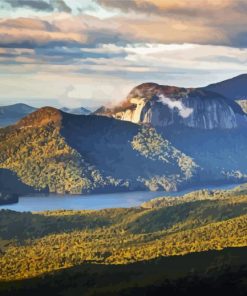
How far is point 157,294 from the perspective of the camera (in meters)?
179

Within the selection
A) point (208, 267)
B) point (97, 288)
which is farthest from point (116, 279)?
point (208, 267)

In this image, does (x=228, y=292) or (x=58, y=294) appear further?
(x=58, y=294)

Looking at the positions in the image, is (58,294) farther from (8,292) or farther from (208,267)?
(208,267)

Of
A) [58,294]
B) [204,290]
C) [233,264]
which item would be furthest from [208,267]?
[58,294]

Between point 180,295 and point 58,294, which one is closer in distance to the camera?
point 180,295

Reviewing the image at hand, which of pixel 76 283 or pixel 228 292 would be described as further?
pixel 76 283

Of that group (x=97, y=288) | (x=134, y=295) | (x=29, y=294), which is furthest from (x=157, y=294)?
(x=29, y=294)

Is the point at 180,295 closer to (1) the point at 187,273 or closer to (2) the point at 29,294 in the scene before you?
(1) the point at 187,273

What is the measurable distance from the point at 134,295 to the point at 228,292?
1853 cm

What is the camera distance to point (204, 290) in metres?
179

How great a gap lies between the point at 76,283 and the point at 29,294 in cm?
1195

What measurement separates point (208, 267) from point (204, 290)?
59.2 ft

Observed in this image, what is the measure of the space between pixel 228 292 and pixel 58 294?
3808 cm

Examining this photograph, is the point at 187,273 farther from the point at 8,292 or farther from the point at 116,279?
the point at 8,292
